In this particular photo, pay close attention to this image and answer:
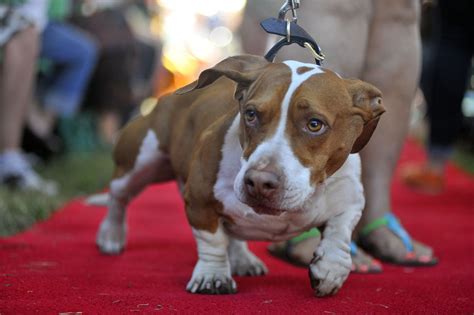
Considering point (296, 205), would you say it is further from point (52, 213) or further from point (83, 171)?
point (83, 171)

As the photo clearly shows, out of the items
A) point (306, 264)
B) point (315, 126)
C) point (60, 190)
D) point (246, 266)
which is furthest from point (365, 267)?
point (60, 190)

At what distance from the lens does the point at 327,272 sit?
1.94m

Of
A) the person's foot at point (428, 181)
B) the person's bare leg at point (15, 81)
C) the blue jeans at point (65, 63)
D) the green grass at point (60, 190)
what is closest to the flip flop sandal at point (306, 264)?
the green grass at point (60, 190)

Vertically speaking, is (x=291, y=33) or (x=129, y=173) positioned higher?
(x=291, y=33)

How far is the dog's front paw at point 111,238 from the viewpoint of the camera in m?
2.60

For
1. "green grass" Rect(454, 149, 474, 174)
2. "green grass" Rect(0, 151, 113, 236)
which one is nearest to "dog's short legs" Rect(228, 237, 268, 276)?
"green grass" Rect(0, 151, 113, 236)

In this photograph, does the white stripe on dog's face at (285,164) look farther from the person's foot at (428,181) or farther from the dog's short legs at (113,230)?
the person's foot at (428,181)

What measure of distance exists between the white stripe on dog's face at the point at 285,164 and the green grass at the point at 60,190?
4.88ft

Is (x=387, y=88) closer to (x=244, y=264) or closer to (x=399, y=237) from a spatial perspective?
(x=399, y=237)

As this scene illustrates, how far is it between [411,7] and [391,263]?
891mm

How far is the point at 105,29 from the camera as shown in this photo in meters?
5.91

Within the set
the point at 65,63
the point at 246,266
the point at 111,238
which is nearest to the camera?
the point at 246,266

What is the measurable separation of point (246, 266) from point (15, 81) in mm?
2085

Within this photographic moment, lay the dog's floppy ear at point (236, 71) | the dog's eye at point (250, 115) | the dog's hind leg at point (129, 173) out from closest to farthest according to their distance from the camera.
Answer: the dog's eye at point (250, 115)
the dog's floppy ear at point (236, 71)
the dog's hind leg at point (129, 173)
